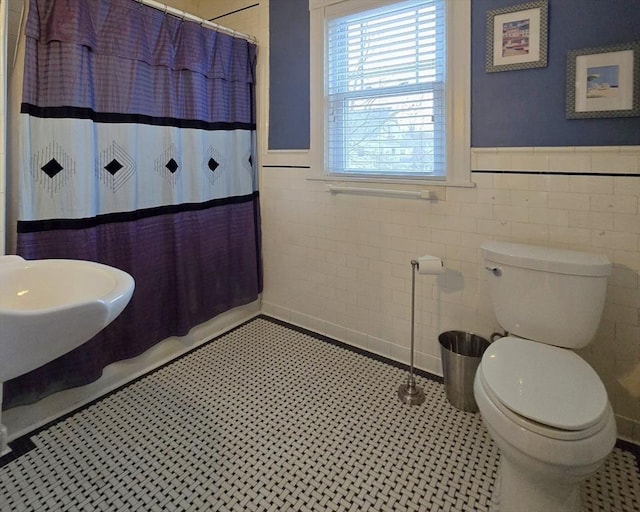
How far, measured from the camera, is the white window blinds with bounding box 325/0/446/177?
2.07 meters

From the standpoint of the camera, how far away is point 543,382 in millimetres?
1324

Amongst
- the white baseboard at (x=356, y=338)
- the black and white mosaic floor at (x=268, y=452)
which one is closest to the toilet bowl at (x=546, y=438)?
the black and white mosaic floor at (x=268, y=452)

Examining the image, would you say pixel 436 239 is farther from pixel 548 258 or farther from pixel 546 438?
pixel 546 438

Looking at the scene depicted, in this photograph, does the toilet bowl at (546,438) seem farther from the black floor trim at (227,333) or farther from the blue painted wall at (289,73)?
the blue painted wall at (289,73)

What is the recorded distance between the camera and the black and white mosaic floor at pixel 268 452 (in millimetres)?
1447

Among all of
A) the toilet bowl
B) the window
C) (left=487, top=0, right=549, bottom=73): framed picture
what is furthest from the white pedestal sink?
(left=487, top=0, right=549, bottom=73): framed picture

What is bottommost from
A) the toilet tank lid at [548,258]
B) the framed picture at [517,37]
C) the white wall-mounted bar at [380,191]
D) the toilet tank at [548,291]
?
the toilet tank at [548,291]

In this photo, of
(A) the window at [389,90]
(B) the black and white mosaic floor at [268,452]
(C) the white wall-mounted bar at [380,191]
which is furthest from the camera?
(C) the white wall-mounted bar at [380,191]

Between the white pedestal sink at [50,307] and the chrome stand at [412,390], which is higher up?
the white pedestal sink at [50,307]

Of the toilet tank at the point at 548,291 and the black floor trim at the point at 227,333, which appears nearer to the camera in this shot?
the toilet tank at the point at 548,291

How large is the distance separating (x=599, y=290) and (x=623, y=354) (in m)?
0.40

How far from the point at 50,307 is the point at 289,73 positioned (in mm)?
2008

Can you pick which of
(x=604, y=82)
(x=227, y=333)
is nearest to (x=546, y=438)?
(x=604, y=82)

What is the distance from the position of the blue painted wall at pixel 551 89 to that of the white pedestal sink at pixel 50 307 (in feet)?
5.54
